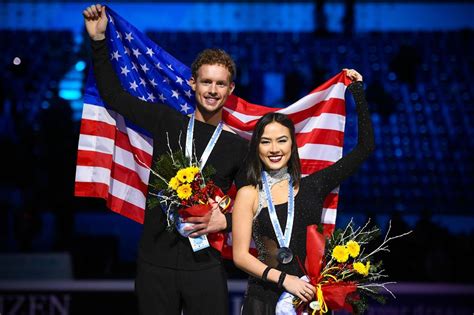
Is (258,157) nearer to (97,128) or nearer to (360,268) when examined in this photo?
(360,268)

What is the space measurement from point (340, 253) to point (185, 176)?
715 millimetres

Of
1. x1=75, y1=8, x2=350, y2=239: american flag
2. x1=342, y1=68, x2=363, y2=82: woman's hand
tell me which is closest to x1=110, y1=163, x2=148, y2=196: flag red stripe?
x1=75, y1=8, x2=350, y2=239: american flag

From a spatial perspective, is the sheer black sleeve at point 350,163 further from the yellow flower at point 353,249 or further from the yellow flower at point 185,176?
the yellow flower at point 185,176

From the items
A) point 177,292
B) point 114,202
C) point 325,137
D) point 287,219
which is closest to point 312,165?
point 325,137

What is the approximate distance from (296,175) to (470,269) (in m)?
4.37

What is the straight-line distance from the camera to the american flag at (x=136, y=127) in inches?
173

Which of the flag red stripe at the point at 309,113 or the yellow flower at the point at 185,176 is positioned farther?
the flag red stripe at the point at 309,113

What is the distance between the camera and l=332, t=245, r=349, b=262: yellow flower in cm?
335

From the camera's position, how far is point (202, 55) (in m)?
3.80

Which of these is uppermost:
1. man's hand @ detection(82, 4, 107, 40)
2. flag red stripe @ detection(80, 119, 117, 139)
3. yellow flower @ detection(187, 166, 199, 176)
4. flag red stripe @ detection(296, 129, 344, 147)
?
man's hand @ detection(82, 4, 107, 40)

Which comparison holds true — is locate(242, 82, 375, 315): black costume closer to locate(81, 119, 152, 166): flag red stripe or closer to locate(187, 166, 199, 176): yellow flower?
locate(187, 166, 199, 176): yellow flower

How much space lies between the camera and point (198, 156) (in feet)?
12.1

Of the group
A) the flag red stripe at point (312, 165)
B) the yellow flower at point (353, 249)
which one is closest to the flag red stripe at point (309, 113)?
the flag red stripe at point (312, 165)

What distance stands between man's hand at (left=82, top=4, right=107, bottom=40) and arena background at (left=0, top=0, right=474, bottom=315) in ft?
8.38
